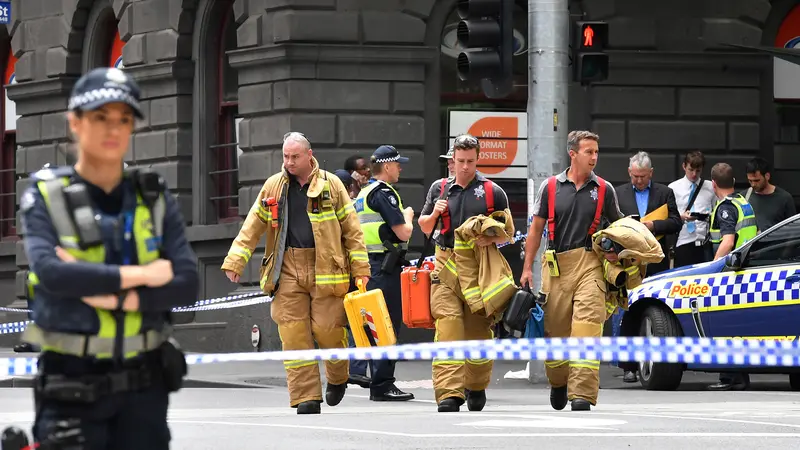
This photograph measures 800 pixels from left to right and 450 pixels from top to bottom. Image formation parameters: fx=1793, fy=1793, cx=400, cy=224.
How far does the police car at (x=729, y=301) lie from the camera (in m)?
13.3

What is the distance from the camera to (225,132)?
66.1 feet

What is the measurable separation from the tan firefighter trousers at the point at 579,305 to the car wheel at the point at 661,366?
2899 mm

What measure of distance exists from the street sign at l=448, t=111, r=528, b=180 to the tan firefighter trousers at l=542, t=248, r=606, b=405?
22.7 ft

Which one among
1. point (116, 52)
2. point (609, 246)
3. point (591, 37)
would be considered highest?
point (116, 52)

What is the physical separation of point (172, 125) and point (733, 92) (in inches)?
247

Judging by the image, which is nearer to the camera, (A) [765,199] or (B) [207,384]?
(B) [207,384]

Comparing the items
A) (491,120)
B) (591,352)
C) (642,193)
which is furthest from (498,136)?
(591,352)

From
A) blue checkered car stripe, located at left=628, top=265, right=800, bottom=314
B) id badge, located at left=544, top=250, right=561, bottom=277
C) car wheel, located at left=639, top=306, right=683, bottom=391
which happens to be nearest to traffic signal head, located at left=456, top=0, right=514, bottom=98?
blue checkered car stripe, located at left=628, top=265, right=800, bottom=314

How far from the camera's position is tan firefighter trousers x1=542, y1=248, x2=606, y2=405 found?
11383 millimetres

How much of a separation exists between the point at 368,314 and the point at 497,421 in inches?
67.7

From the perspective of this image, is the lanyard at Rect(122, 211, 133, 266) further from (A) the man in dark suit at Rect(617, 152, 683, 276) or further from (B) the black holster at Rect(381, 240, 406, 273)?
(A) the man in dark suit at Rect(617, 152, 683, 276)

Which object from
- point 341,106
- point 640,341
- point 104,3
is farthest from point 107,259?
point 104,3

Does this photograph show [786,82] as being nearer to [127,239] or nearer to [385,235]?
[385,235]

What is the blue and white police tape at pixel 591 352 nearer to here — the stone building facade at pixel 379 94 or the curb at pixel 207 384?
the curb at pixel 207 384
